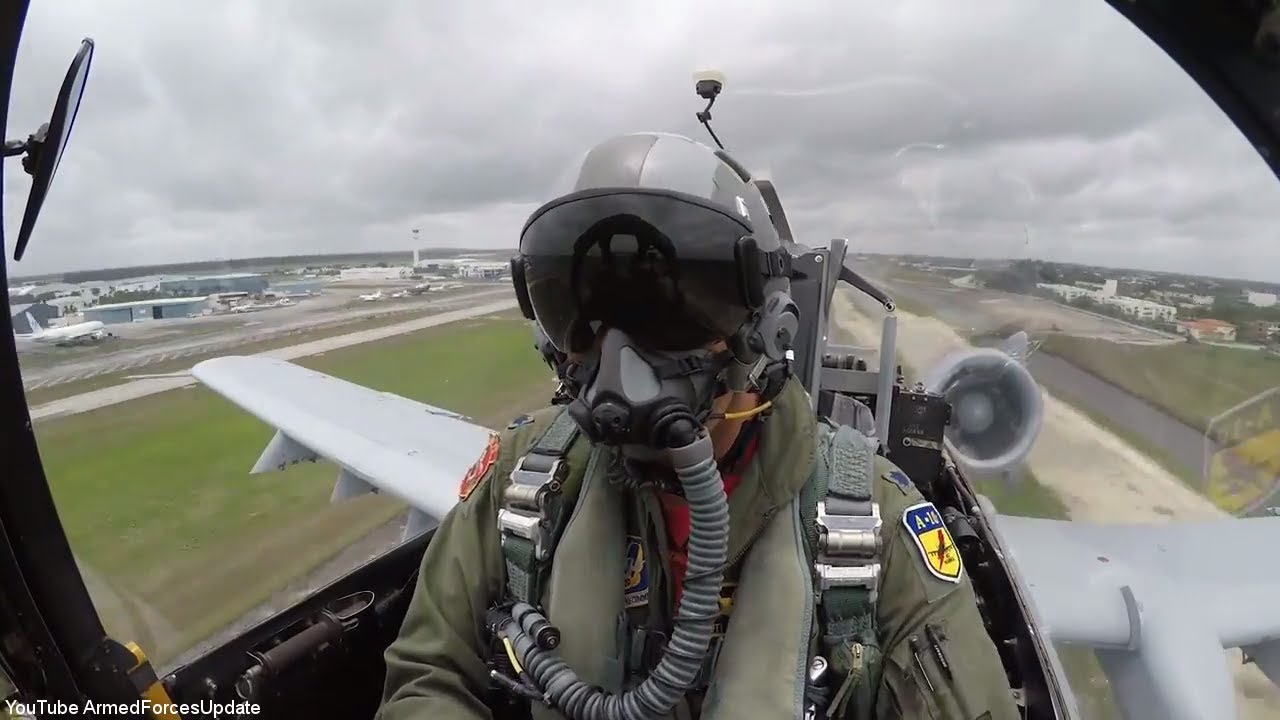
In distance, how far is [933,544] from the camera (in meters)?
1.24

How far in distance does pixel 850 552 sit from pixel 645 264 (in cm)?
62

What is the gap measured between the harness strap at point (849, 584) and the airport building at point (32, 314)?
1311 mm

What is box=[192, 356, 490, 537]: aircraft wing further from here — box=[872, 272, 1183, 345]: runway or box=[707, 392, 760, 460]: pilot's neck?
box=[872, 272, 1183, 345]: runway

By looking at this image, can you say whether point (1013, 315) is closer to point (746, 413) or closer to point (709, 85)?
point (709, 85)

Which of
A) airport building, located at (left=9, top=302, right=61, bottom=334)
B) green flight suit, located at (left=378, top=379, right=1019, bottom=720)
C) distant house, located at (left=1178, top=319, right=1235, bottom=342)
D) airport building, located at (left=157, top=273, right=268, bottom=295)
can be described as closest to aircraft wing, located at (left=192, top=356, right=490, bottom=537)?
airport building, located at (left=157, top=273, right=268, bottom=295)

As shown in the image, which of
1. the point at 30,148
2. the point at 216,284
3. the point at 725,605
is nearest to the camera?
the point at 30,148

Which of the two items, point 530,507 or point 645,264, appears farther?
point 530,507

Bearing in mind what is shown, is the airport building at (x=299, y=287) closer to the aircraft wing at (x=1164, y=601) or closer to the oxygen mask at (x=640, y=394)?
the oxygen mask at (x=640, y=394)

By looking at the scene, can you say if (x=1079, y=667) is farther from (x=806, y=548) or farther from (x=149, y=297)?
(x=149, y=297)

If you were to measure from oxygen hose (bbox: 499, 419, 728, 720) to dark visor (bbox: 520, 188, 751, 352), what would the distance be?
18 cm

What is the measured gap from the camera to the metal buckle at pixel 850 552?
1173mm

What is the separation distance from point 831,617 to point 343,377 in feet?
17.3

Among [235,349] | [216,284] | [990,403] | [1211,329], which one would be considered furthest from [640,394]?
[235,349]

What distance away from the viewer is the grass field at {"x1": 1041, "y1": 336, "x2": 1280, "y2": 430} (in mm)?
1453
